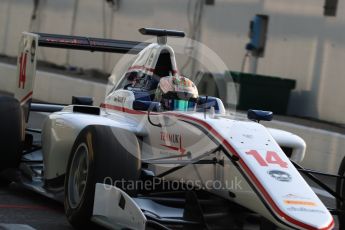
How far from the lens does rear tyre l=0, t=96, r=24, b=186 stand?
812 centimetres

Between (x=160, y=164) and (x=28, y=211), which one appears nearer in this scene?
(x=160, y=164)

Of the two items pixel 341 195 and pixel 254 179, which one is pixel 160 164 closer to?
pixel 254 179

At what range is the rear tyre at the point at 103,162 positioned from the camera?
6.47 meters

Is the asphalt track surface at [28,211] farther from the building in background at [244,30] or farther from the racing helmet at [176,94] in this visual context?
the building in background at [244,30]

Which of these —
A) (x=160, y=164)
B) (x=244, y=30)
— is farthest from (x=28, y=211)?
(x=244, y=30)

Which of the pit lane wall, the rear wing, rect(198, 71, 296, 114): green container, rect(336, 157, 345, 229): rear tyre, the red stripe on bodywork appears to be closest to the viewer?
the red stripe on bodywork

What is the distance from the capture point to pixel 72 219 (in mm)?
6699

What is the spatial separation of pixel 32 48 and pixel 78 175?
2.15m

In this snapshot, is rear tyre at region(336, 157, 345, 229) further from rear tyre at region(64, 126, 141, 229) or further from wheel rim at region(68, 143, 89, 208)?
wheel rim at region(68, 143, 89, 208)

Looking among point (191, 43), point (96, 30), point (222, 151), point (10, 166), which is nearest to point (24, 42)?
point (10, 166)

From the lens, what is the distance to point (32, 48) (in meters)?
8.62

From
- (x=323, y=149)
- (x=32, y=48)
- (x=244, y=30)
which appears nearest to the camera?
(x=32, y=48)

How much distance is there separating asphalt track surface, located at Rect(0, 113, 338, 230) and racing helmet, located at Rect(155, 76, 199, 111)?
1.35m

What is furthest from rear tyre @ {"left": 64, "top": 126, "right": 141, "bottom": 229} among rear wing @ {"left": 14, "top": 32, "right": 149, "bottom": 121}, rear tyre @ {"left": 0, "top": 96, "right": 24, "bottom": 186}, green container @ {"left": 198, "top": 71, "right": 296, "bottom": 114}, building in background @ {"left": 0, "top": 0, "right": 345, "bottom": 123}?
green container @ {"left": 198, "top": 71, "right": 296, "bottom": 114}
